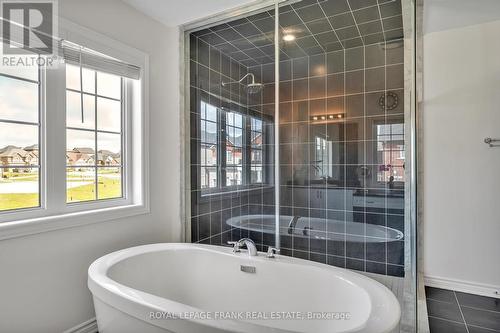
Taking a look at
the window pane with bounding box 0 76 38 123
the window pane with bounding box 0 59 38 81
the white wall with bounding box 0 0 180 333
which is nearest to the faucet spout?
the white wall with bounding box 0 0 180 333

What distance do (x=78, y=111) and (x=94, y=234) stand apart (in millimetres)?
871

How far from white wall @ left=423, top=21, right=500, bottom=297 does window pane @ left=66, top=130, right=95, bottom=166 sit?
9.45 ft

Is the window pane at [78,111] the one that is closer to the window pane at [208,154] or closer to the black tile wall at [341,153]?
the window pane at [208,154]

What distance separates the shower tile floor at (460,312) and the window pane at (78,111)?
2.74m

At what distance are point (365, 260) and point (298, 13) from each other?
1953 millimetres

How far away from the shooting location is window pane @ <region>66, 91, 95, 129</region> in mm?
1939

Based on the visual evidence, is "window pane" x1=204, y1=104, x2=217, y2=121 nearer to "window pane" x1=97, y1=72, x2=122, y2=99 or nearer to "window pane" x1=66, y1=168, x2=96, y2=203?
"window pane" x1=97, y1=72, x2=122, y2=99

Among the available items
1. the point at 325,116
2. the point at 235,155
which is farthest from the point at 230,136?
the point at 325,116

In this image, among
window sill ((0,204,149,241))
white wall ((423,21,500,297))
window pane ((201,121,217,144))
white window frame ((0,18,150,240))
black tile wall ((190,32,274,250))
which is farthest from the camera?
window pane ((201,121,217,144))

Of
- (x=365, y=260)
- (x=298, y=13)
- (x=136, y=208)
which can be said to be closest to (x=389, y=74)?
(x=298, y=13)

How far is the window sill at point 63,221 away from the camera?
1570 millimetres

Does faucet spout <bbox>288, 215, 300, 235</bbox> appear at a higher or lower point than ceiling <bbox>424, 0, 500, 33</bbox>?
lower

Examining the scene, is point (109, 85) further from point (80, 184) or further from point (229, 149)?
point (229, 149)

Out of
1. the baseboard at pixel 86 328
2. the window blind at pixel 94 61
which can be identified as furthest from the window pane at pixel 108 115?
the baseboard at pixel 86 328
